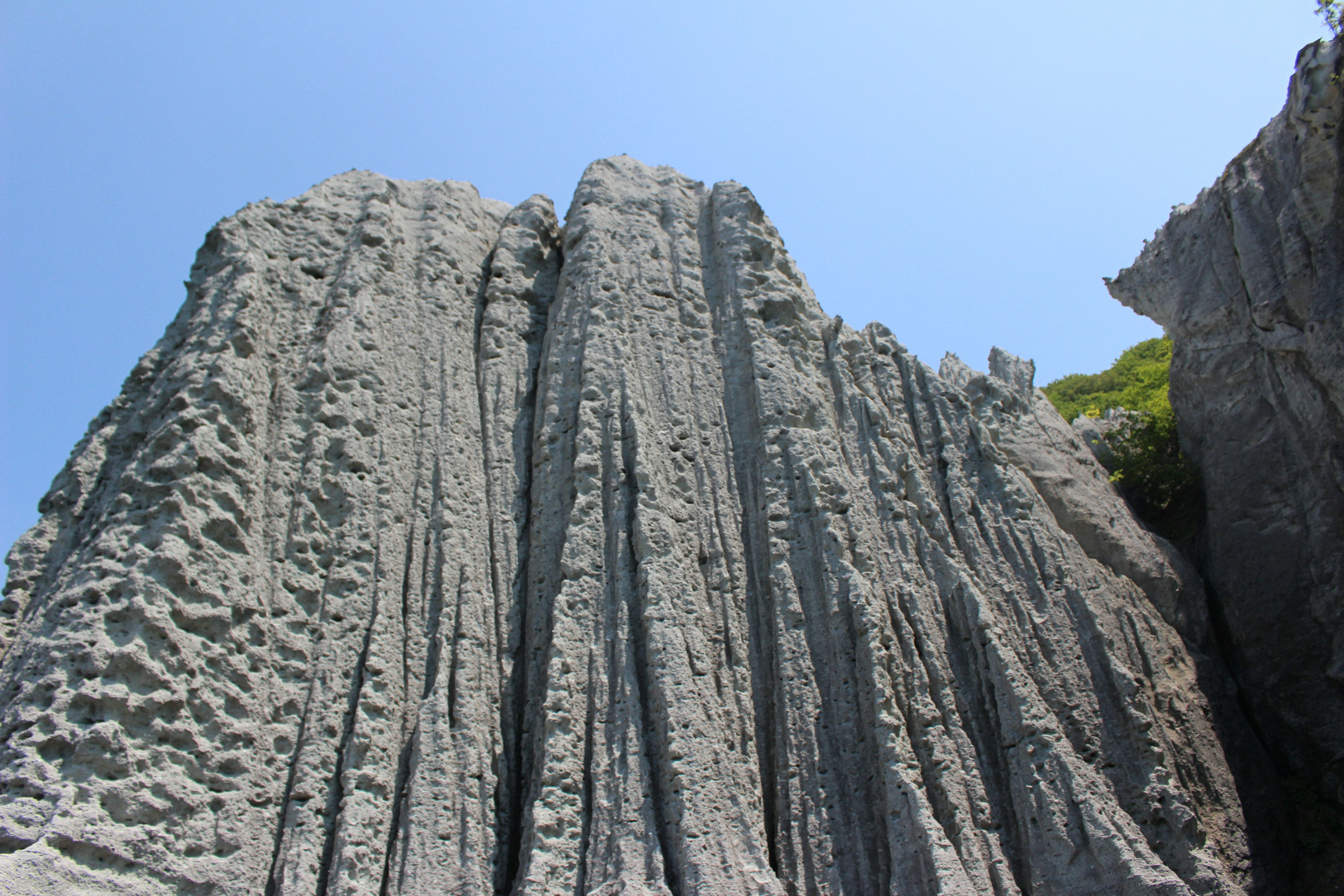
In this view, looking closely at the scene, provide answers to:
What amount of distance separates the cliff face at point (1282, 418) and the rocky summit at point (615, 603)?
0.27ft

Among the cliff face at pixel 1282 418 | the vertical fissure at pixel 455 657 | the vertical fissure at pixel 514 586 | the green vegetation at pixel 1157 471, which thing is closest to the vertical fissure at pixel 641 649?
the vertical fissure at pixel 514 586

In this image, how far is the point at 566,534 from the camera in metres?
9.92

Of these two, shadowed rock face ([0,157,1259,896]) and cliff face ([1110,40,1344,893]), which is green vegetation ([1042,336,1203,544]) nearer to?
cliff face ([1110,40,1344,893])

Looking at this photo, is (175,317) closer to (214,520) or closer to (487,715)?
(214,520)

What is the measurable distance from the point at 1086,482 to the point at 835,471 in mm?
4322

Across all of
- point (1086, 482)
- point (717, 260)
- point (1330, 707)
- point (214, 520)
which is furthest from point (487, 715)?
point (1330, 707)

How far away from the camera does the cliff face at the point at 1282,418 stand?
10.1 metres

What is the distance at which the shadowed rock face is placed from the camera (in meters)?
7.68

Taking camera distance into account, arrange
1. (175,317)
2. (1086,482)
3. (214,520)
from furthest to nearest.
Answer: (1086,482)
(175,317)
(214,520)

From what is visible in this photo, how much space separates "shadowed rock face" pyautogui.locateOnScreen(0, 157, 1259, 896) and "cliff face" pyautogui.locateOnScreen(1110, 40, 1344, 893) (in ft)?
2.91

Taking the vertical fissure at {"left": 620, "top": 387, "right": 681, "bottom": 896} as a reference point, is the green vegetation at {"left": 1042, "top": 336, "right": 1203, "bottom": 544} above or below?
above

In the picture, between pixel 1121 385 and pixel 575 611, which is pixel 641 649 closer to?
pixel 575 611

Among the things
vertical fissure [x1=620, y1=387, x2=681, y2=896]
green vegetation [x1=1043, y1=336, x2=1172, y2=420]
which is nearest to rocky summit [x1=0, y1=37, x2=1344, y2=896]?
vertical fissure [x1=620, y1=387, x2=681, y2=896]

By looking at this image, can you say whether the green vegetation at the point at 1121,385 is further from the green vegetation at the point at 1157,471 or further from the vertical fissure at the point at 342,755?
the vertical fissure at the point at 342,755
